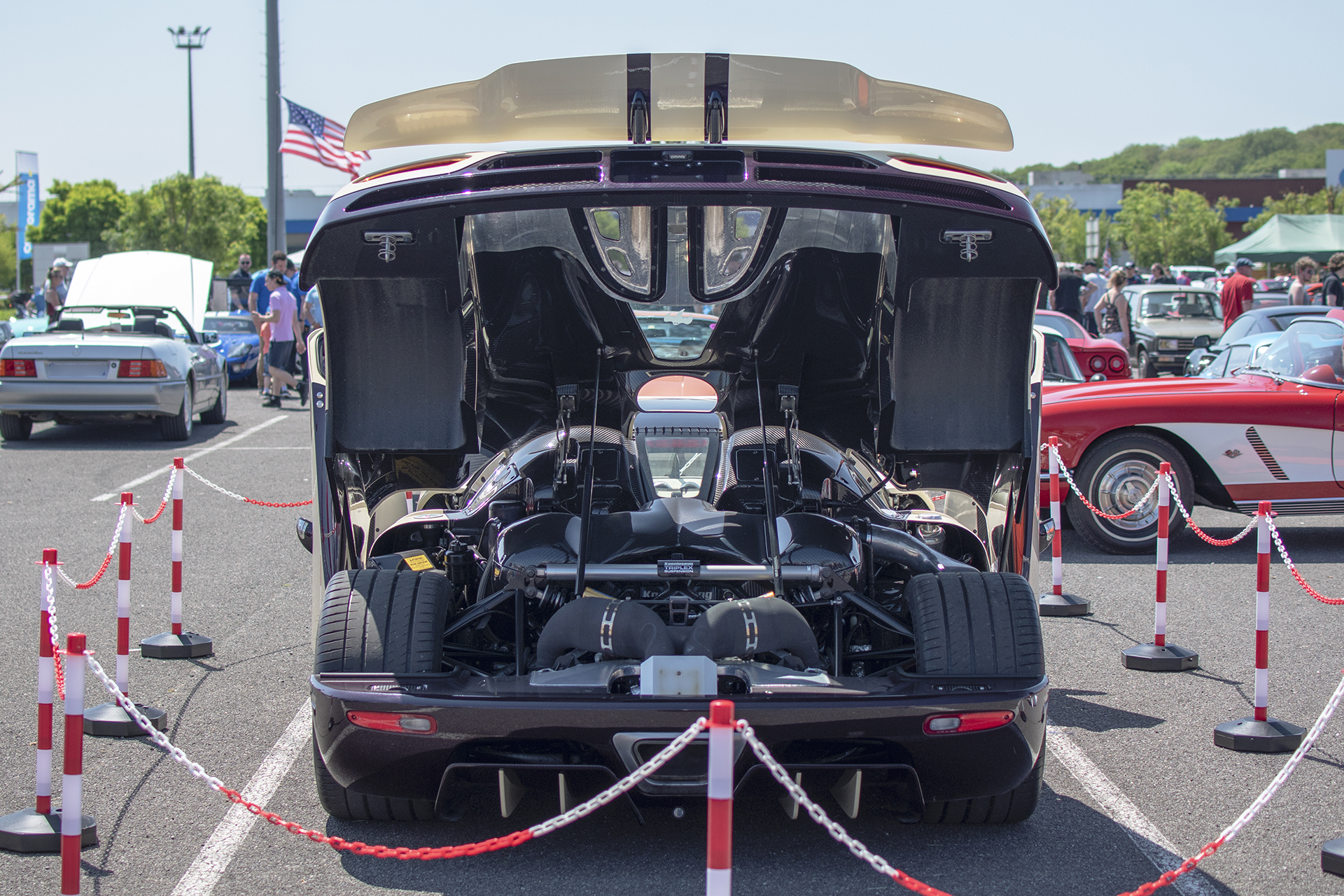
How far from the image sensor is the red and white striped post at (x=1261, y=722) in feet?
15.1

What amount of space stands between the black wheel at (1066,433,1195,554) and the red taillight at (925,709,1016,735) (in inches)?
205

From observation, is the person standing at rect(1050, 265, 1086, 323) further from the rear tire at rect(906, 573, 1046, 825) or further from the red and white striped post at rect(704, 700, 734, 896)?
the red and white striped post at rect(704, 700, 734, 896)

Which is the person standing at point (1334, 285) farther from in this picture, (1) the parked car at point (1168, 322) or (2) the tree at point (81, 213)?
(2) the tree at point (81, 213)

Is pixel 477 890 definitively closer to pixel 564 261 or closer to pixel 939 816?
pixel 939 816

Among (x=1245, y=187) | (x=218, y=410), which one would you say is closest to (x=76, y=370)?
(x=218, y=410)

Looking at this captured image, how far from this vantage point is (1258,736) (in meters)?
4.62

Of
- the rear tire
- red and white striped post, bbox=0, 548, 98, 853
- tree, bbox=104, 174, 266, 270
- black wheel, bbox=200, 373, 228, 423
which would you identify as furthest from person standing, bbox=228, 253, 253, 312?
tree, bbox=104, 174, 266, 270

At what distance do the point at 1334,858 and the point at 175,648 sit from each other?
4737mm

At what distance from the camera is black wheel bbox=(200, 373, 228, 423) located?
1484 centimetres

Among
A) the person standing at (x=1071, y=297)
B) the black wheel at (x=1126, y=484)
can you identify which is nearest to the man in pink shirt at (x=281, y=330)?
the person standing at (x=1071, y=297)

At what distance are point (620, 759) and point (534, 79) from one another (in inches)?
80.2

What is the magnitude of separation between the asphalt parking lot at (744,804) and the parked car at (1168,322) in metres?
14.0

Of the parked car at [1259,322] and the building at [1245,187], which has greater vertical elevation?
the building at [1245,187]

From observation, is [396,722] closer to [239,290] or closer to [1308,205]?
[239,290]
